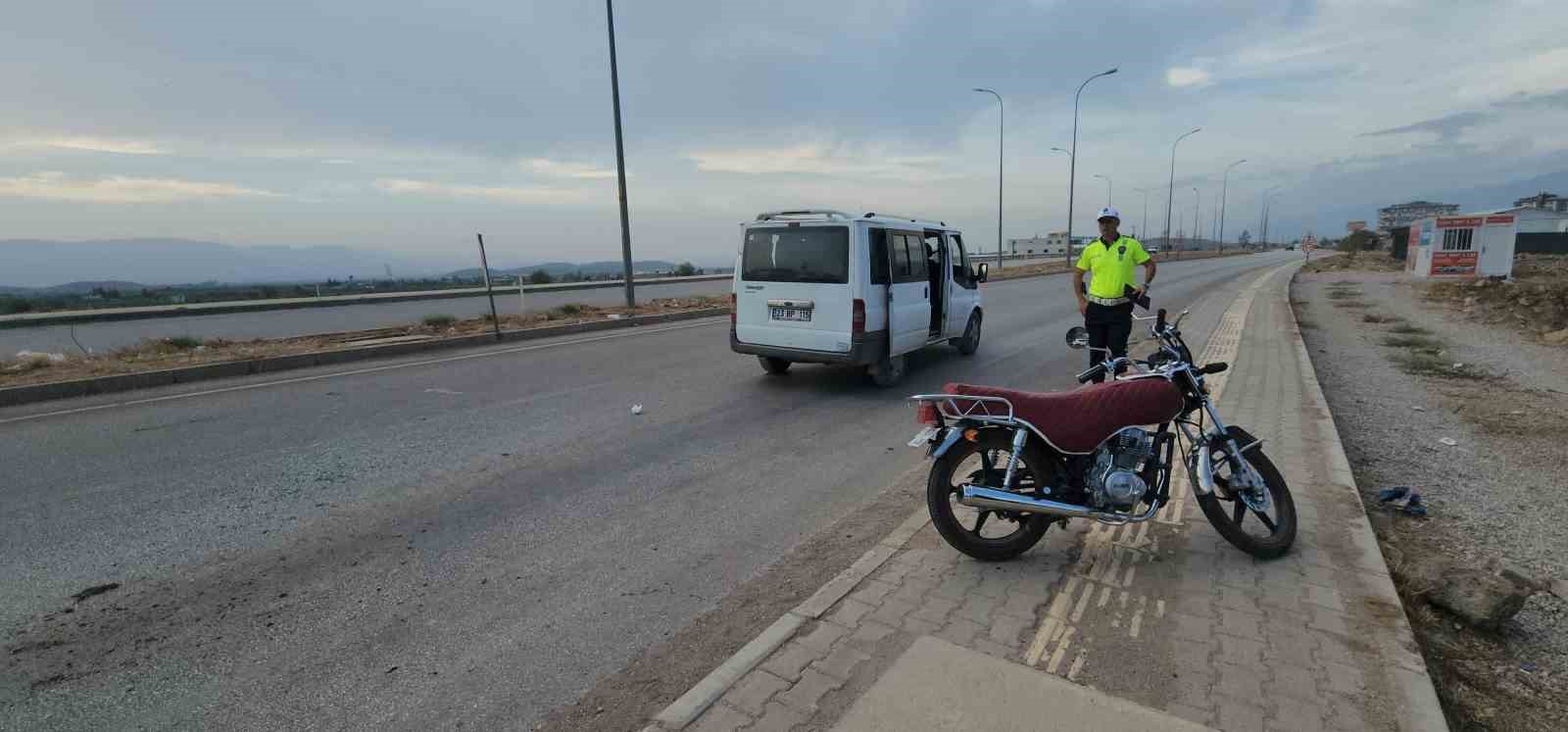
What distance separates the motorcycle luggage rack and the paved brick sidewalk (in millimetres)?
737

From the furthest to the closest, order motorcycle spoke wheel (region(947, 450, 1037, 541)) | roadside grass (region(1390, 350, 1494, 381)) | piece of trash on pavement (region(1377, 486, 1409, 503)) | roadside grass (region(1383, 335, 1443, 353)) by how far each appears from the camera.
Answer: roadside grass (region(1383, 335, 1443, 353)) → roadside grass (region(1390, 350, 1494, 381)) → piece of trash on pavement (region(1377, 486, 1409, 503)) → motorcycle spoke wheel (region(947, 450, 1037, 541))

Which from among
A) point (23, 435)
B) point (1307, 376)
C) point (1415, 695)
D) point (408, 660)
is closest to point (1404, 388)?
point (1307, 376)

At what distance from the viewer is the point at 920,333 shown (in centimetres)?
934

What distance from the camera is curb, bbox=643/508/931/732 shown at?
2.57m

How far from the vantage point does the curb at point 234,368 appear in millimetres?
8664

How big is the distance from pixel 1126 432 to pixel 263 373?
36.2 ft

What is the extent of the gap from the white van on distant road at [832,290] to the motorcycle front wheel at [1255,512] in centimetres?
454

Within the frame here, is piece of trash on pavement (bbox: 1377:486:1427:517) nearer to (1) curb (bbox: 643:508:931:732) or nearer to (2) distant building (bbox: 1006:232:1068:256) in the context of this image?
(1) curb (bbox: 643:508:931:732)

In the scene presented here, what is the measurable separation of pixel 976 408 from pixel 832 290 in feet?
15.2

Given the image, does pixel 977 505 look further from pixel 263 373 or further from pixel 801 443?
pixel 263 373

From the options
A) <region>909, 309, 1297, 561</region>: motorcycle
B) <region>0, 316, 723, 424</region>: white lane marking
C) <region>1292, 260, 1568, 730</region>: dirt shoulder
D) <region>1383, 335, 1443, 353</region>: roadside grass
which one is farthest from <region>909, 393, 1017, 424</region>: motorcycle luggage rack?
<region>1383, 335, 1443, 353</region>: roadside grass

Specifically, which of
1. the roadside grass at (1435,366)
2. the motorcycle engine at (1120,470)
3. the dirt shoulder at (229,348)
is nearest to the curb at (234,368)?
A: the dirt shoulder at (229,348)

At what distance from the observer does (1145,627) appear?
10.1ft

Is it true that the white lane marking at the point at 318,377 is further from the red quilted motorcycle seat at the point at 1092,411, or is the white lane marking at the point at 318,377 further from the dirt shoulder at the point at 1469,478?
the dirt shoulder at the point at 1469,478
